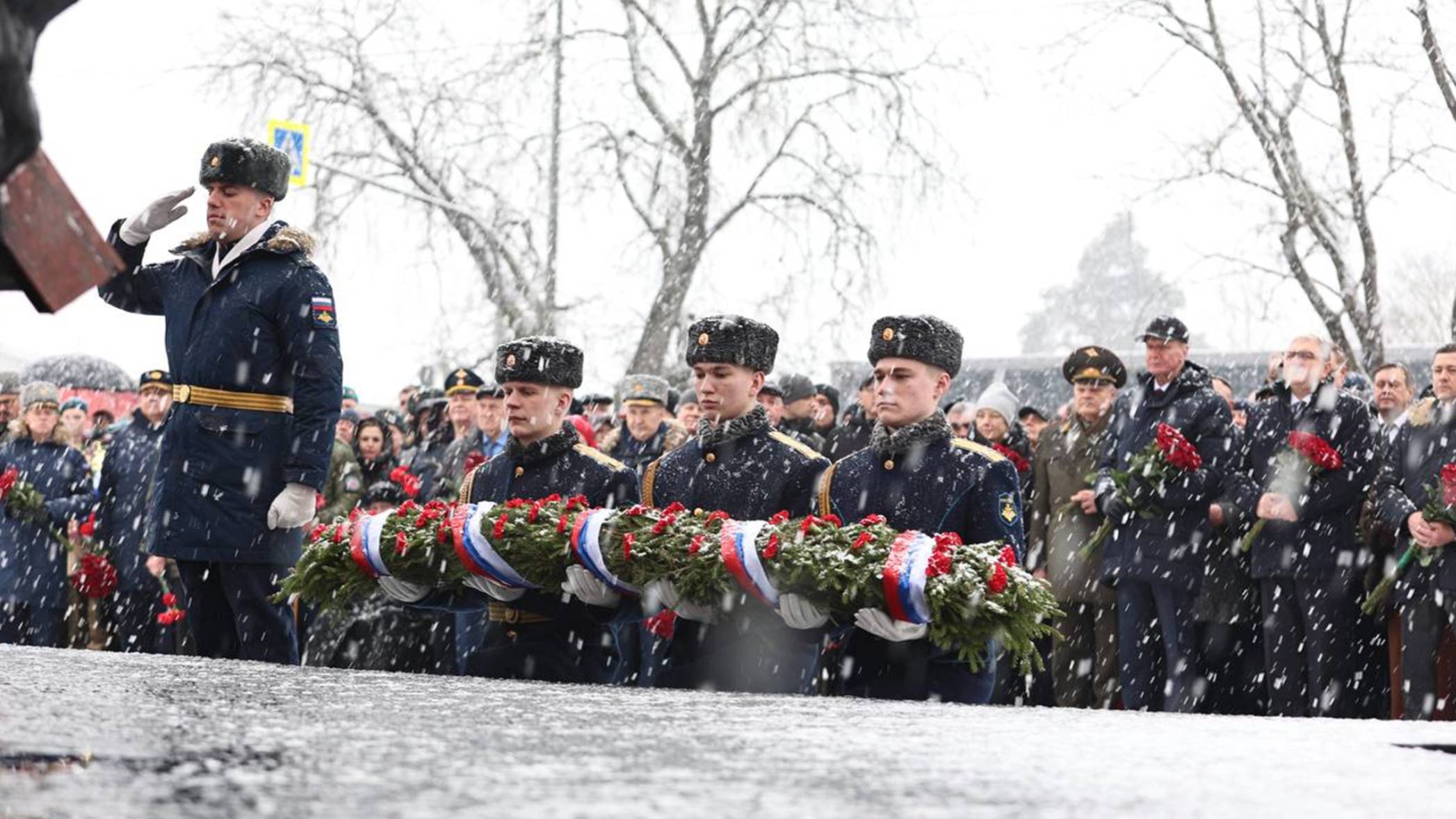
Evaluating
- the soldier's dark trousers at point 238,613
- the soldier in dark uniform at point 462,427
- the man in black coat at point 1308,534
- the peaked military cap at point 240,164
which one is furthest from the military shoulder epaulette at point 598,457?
the man in black coat at point 1308,534

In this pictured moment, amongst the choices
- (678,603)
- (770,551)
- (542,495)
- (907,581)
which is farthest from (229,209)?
(907,581)

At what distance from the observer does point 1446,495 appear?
817 cm

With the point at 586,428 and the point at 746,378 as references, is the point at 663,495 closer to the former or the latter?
the point at 746,378

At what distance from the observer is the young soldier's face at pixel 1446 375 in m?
8.43

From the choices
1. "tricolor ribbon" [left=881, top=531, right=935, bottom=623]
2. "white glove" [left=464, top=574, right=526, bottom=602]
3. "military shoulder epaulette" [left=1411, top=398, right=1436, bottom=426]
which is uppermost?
"military shoulder epaulette" [left=1411, top=398, right=1436, bottom=426]

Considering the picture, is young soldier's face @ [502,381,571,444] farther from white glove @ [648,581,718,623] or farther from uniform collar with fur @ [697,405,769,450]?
white glove @ [648,581,718,623]

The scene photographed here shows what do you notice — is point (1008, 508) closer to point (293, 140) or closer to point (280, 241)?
point (280, 241)

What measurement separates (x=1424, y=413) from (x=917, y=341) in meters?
3.80

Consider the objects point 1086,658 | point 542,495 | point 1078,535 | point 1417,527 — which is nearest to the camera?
point 542,495

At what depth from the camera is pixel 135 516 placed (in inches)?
456

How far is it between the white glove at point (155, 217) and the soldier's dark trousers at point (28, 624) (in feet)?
21.4

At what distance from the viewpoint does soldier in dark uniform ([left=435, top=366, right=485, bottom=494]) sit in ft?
34.4

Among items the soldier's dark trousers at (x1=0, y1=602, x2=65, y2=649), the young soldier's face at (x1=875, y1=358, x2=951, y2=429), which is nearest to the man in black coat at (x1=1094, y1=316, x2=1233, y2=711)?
the young soldier's face at (x1=875, y1=358, x2=951, y2=429)

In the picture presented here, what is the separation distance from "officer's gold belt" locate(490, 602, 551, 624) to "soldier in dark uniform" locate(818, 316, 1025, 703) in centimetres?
99
